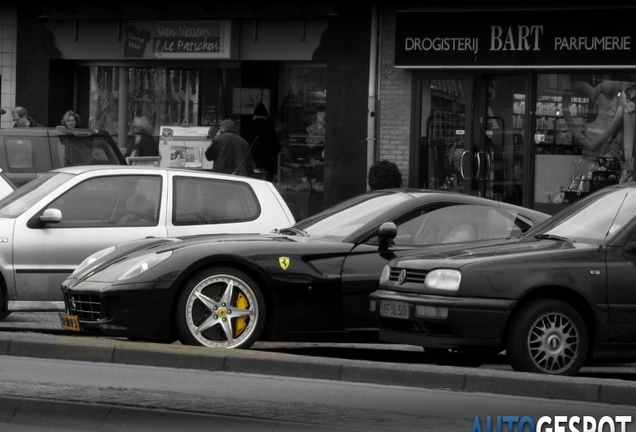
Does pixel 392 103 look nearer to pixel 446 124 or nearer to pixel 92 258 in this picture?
pixel 446 124

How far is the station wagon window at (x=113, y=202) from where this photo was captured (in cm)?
1138

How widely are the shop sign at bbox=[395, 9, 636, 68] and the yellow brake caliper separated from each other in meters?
10.8

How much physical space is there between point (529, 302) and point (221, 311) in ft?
7.67

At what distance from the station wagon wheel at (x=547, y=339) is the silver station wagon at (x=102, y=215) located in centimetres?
365

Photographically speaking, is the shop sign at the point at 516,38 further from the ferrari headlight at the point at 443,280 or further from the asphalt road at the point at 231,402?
the asphalt road at the point at 231,402

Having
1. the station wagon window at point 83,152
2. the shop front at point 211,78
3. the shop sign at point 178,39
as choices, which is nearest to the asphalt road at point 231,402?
the station wagon window at point 83,152

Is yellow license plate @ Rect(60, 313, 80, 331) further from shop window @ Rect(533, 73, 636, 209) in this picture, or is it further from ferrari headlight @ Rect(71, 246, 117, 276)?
shop window @ Rect(533, 73, 636, 209)

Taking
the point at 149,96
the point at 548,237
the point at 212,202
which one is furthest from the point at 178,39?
the point at 548,237

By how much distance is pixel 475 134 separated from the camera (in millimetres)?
19938

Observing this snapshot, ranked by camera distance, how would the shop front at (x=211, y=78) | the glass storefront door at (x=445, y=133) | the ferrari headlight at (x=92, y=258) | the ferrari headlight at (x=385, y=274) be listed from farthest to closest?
the shop front at (x=211, y=78)
the glass storefront door at (x=445, y=133)
the ferrari headlight at (x=92, y=258)
the ferrari headlight at (x=385, y=274)

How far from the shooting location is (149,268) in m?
9.38

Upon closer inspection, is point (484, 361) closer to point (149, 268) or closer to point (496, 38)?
point (149, 268)

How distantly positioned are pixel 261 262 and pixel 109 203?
253 centimetres

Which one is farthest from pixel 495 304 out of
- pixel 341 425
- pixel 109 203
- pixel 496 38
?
pixel 496 38
